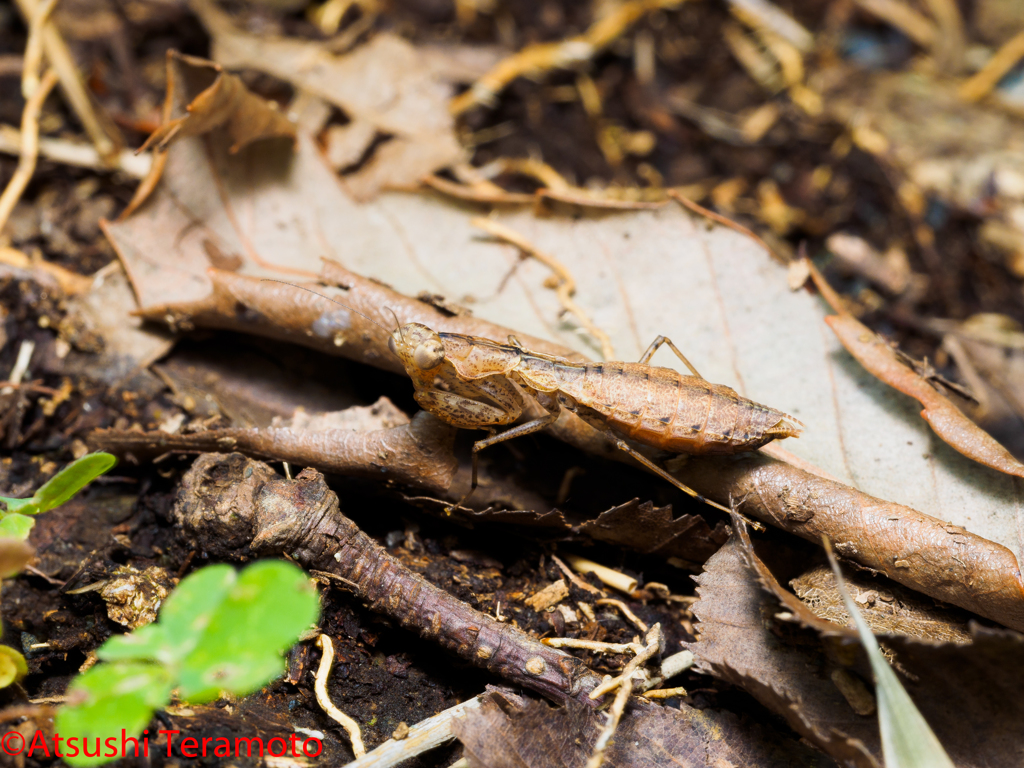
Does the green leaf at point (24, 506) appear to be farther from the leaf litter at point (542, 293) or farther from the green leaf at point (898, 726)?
the green leaf at point (898, 726)

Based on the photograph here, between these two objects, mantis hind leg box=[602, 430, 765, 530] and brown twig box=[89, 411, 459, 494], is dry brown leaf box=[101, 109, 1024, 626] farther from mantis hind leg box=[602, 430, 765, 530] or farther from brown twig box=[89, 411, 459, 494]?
brown twig box=[89, 411, 459, 494]

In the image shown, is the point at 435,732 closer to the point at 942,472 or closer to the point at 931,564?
the point at 931,564

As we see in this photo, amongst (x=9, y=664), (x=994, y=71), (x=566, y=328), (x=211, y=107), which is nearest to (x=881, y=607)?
(x=566, y=328)

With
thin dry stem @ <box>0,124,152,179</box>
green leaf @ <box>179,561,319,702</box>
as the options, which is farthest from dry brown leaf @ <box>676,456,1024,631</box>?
thin dry stem @ <box>0,124,152,179</box>

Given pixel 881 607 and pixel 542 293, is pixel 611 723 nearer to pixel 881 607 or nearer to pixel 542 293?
pixel 881 607

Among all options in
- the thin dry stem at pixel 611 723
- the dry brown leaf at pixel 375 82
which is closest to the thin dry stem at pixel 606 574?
the thin dry stem at pixel 611 723
